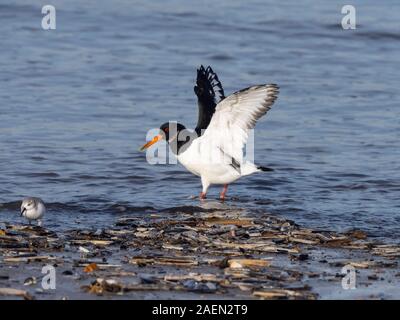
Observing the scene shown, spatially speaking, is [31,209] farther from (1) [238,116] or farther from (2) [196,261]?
(1) [238,116]

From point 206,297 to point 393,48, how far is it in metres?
13.8

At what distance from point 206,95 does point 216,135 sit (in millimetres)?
576

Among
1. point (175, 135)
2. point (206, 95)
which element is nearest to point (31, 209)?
point (175, 135)

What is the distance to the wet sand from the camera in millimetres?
7043

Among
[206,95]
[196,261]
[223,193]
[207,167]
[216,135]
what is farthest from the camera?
[223,193]

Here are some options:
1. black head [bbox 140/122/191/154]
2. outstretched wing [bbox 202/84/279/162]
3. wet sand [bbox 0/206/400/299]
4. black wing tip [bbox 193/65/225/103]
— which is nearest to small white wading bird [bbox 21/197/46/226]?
wet sand [bbox 0/206/400/299]

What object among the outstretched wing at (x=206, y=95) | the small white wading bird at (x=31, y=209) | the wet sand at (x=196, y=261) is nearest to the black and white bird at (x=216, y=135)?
the outstretched wing at (x=206, y=95)

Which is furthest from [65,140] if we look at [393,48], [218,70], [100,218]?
[393,48]

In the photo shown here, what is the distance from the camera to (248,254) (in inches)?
324

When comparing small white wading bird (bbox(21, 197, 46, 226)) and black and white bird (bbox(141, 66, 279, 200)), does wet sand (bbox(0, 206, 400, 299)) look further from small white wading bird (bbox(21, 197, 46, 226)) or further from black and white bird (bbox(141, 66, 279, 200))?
black and white bird (bbox(141, 66, 279, 200))

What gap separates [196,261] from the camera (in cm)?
788

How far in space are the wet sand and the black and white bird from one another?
126cm

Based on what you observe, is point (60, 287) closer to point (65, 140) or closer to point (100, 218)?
point (100, 218)
